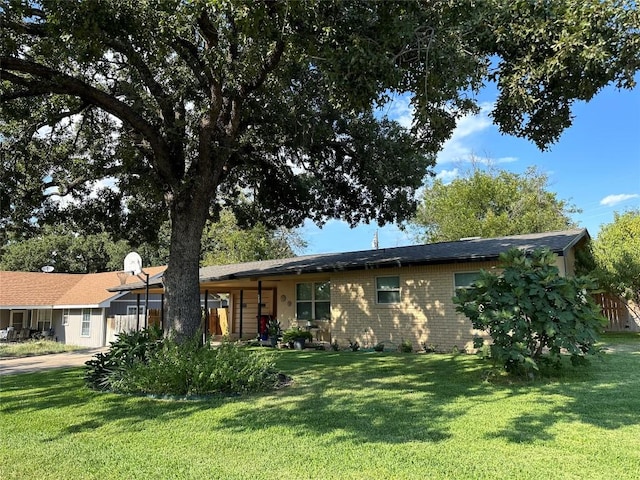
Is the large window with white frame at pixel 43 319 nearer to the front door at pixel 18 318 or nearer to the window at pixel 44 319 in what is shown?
the window at pixel 44 319

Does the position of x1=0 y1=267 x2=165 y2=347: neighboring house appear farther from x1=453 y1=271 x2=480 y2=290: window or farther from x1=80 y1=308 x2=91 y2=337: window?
x1=453 y1=271 x2=480 y2=290: window

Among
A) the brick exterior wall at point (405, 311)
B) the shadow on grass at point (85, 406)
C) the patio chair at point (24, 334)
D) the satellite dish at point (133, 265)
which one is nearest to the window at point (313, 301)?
the brick exterior wall at point (405, 311)

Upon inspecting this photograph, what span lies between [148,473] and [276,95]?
804cm

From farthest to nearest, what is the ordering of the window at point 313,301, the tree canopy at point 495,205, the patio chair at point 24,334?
the tree canopy at point 495,205, the patio chair at point 24,334, the window at point 313,301

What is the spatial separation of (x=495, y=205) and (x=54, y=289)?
29.2 m

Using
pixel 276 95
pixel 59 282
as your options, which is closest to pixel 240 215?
pixel 276 95

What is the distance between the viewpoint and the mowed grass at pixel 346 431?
4191 millimetres

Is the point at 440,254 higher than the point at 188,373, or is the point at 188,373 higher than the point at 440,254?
the point at 440,254

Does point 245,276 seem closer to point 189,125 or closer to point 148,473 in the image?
point 189,125

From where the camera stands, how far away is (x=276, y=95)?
10.3 metres

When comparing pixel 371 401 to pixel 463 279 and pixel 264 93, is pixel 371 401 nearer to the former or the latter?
pixel 264 93

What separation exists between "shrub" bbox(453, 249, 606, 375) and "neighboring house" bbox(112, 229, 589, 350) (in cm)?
429

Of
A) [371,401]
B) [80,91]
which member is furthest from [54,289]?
[371,401]

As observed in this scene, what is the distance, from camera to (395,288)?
14.8 meters
